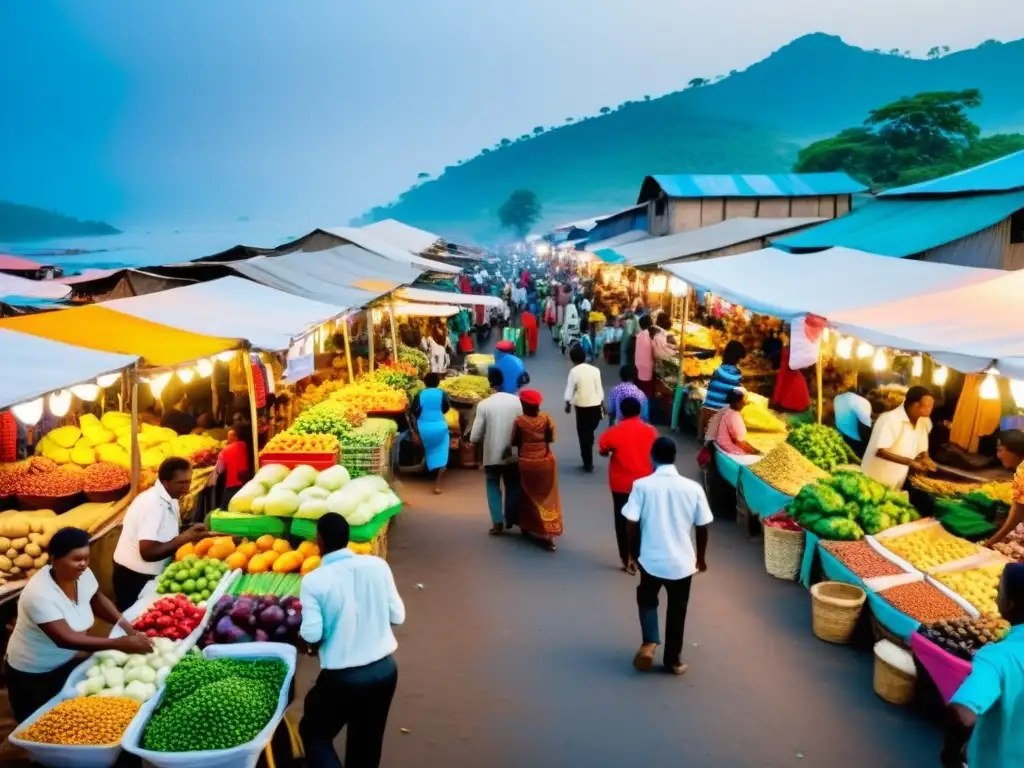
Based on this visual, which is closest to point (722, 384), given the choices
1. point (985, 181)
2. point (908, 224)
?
point (908, 224)

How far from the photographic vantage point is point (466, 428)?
11.4 metres

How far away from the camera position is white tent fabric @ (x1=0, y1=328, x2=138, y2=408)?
4.24 meters

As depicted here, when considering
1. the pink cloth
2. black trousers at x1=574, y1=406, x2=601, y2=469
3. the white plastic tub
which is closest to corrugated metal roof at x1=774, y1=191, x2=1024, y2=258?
the pink cloth

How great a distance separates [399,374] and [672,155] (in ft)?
538

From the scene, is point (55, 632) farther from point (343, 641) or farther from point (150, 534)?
point (343, 641)

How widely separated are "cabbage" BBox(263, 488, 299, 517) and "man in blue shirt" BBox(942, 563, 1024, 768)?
456 cm

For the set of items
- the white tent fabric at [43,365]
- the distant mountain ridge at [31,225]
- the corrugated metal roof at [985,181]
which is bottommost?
the white tent fabric at [43,365]

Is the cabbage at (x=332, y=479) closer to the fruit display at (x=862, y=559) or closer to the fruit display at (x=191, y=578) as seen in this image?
the fruit display at (x=191, y=578)

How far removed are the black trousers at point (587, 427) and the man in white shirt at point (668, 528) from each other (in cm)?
490

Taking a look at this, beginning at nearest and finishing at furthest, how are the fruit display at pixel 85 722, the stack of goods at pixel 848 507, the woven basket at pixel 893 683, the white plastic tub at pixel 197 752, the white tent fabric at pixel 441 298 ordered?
the white plastic tub at pixel 197 752 → the fruit display at pixel 85 722 → the woven basket at pixel 893 683 → the stack of goods at pixel 848 507 → the white tent fabric at pixel 441 298

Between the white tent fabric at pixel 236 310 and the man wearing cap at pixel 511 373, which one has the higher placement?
the white tent fabric at pixel 236 310

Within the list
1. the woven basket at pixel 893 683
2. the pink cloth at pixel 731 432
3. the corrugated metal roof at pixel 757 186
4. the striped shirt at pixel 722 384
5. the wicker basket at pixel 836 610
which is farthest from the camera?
the corrugated metal roof at pixel 757 186

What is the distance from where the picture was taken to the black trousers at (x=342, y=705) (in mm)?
3551

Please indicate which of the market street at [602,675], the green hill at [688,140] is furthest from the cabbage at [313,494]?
the green hill at [688,140]
